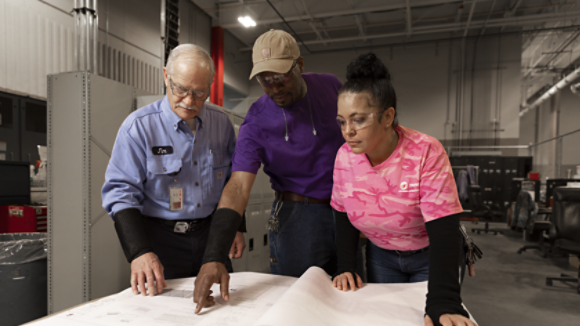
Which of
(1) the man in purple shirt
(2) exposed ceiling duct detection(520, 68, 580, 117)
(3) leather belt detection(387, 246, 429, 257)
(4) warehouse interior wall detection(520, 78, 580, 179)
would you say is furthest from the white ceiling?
(3) leather belt detection(387, 246, 429, 257)

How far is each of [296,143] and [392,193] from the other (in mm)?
495

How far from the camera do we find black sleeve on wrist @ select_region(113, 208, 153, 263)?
105 cm

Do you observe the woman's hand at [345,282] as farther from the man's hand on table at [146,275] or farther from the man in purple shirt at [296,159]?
the man's hand on table at [146,275]

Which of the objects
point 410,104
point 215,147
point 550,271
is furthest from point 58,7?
point 410,104

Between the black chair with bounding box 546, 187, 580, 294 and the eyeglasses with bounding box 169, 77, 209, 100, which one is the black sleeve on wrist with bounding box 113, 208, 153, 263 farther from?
the black chair with bounding box 546, 187, 580, 294

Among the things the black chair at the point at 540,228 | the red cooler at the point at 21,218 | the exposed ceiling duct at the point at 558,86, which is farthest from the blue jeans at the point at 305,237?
the exposed ceiling duct at the point at 558,86

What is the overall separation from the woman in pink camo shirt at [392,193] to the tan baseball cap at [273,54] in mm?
284

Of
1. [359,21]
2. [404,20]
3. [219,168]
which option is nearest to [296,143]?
[219,168]

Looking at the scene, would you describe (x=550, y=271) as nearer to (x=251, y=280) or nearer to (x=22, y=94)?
(x=251, y=280)

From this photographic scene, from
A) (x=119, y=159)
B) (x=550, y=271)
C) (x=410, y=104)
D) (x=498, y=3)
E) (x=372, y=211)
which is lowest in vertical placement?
(x=550, y=271)

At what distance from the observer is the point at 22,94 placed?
404 centimetres

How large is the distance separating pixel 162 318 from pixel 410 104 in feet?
33.6

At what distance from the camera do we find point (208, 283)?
0.95 meters

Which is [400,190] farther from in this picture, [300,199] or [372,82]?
[300,199]
